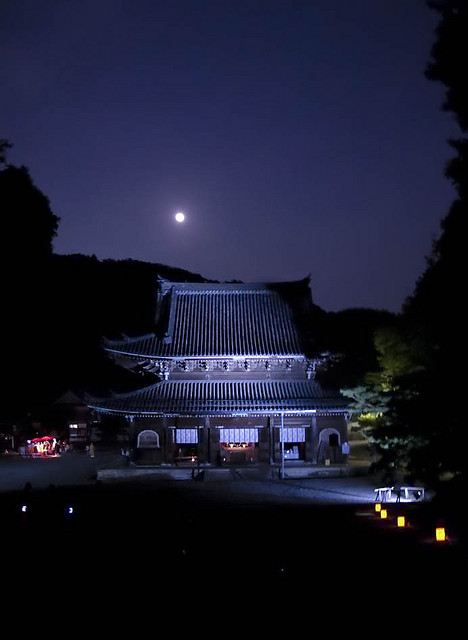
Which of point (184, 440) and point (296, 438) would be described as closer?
point (184, 440)

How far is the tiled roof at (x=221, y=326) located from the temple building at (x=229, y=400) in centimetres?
8

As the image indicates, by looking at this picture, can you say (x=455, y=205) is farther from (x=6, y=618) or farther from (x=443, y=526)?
(x=6, y=618)

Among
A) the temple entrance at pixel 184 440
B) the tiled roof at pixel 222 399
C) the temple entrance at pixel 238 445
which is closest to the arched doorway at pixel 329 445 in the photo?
the tiled roof at pixel 222 399

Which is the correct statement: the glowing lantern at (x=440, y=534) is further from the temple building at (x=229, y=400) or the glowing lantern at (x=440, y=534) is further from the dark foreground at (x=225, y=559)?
the temple building at (x=229, y=400)

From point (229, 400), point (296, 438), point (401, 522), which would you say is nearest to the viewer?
point (401, 522)

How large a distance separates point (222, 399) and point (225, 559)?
17.1 meters

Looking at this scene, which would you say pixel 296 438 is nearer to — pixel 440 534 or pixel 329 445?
pixel 329 445

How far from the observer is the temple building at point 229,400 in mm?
29422

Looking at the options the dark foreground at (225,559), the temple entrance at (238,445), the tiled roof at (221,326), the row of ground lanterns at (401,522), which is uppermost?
the tiled roof at (221,326)

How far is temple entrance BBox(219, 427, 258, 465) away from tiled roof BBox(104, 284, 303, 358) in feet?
14.3

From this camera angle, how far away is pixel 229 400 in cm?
2952

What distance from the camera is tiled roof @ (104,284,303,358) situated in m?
31.0

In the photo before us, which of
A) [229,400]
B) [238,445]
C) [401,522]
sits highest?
[229,400]

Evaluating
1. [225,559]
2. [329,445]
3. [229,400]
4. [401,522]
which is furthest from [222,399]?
[225,559]
